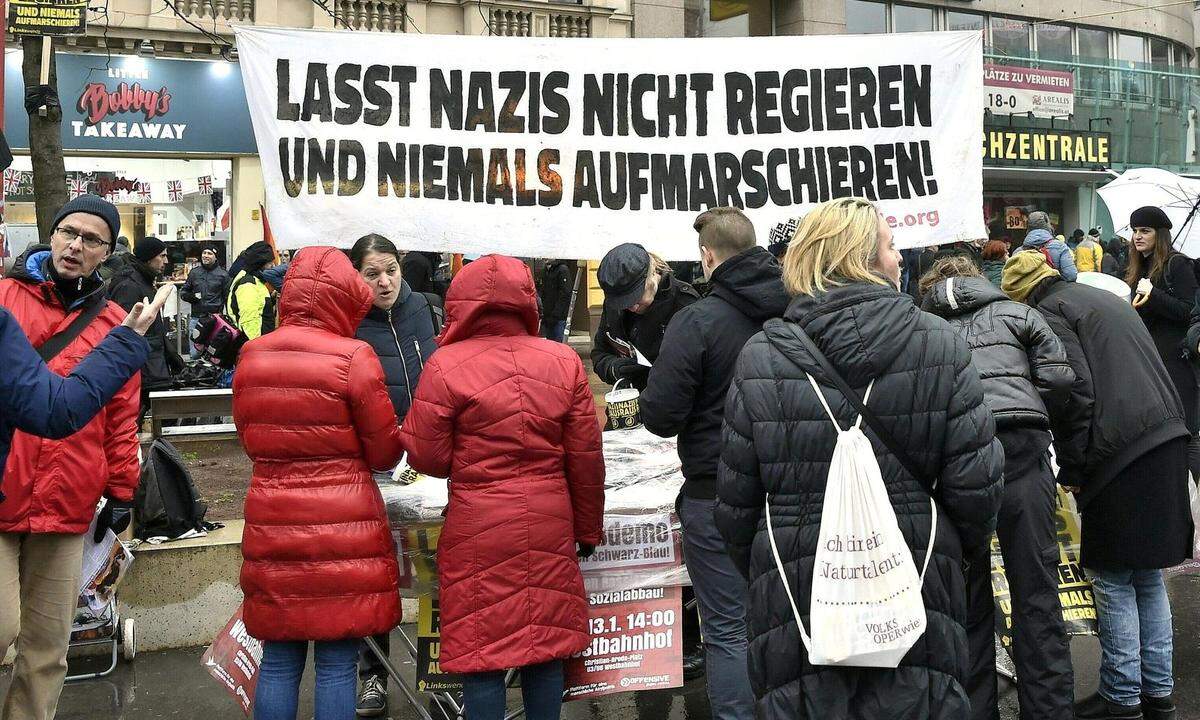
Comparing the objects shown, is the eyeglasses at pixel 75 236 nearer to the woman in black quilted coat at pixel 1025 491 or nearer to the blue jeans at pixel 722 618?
the blue jeans at pixel 722 618

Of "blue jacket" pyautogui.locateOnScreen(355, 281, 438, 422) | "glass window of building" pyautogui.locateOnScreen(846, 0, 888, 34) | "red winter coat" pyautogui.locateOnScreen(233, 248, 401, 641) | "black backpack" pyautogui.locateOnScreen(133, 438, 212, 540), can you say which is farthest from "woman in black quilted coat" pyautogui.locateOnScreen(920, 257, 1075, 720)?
"glass window of building" pyautogui.locateOnScreen(846, 0, 888, 34)

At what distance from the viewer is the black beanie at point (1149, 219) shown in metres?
6.84

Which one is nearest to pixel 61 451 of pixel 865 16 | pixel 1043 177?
pixel 865 16

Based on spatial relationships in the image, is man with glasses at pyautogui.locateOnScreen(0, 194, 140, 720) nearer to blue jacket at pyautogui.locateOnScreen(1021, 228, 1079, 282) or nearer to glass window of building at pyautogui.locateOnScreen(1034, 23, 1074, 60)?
blue jacket at pyautogui.locateOnScreen(1021, 228, 1079, 282)

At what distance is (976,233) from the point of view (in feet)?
18.6

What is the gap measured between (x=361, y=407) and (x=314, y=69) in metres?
1.98

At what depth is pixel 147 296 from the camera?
8680 mm

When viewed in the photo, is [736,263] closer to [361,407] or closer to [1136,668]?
[361,407]

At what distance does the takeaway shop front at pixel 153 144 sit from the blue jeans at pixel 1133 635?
14.9 metres

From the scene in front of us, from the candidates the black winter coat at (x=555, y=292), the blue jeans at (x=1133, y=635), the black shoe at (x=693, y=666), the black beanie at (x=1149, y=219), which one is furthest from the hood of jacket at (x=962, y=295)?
the black winter coat at (x=555, y=292)

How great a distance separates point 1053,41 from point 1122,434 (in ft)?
81.8

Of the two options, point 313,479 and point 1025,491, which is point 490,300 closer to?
point 313,479

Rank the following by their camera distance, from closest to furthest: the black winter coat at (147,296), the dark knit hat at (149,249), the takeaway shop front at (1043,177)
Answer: the black winter coat at (147,296) < the dark knit hat at (149,249) < the takeaway shop front at (1043,177)

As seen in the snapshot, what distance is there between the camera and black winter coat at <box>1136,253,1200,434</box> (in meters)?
6.86
